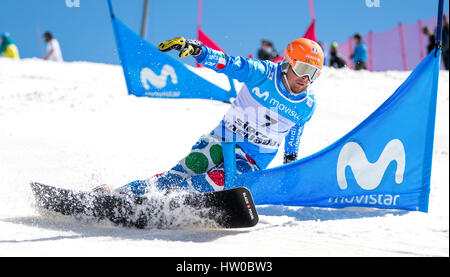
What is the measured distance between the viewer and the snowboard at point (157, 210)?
150 inches

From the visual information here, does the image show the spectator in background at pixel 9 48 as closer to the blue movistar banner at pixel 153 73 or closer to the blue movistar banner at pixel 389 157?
the blue movistar banner at pixel 153 73

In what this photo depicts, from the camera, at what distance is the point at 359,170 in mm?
4566

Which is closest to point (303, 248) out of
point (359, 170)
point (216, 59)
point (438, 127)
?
point (359, 170)

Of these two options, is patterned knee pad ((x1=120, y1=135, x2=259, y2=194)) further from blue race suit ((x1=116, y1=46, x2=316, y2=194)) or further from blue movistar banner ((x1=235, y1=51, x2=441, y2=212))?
blue movistar banner ((x1=235, y1=51, x2=441, y2=212))

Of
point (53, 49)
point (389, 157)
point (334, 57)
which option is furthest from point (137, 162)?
point (334, 57)

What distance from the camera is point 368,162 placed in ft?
15.0

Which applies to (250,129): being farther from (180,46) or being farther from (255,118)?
(180,46)

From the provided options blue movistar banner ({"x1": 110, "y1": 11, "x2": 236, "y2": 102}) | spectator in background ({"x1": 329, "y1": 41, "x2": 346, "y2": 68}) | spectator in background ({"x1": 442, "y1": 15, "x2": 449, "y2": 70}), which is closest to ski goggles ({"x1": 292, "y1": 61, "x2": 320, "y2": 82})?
blue movistar banner ({"x1": 110, "y1": 11, "x2": 236, "y2": 102})

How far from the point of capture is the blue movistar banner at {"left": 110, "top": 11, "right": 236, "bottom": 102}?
27.9ft

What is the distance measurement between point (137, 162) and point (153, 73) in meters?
2.64

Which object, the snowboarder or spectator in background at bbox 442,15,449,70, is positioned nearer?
the snowboarder

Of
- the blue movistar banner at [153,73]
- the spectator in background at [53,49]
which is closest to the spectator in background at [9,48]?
the spectator in background at [53,49]
